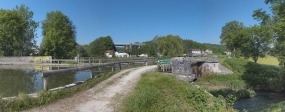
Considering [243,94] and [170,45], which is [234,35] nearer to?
[170,45]

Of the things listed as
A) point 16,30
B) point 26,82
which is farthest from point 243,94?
point 16,30

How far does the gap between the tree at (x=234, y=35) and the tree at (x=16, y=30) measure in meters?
53.2

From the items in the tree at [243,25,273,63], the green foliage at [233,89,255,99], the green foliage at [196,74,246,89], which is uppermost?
the tree at [243,25,273,63]

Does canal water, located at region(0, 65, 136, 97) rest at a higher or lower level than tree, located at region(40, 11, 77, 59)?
lower

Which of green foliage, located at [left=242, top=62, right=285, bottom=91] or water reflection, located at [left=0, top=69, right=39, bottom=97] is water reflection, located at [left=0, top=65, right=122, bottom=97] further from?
green foliage, located at [left=242, top=62, right=285, bottom=91]

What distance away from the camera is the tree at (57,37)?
123ft

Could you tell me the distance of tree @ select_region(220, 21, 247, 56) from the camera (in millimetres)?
38062

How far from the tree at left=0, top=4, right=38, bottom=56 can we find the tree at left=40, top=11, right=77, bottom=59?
3.80 meters

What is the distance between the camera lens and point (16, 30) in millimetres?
38188

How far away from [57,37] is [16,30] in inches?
383

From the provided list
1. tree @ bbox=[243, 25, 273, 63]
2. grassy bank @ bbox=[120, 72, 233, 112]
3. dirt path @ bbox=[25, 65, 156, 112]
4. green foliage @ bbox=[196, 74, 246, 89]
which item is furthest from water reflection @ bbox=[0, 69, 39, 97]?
tree @ bbox=[243, 25, 273, 63]

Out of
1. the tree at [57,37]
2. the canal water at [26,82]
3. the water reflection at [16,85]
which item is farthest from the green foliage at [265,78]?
the tree at [57,37]

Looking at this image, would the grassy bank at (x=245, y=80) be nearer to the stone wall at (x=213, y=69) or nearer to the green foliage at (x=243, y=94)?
the green foliage at (x=243, y=94)

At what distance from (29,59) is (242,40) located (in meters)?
49.0
